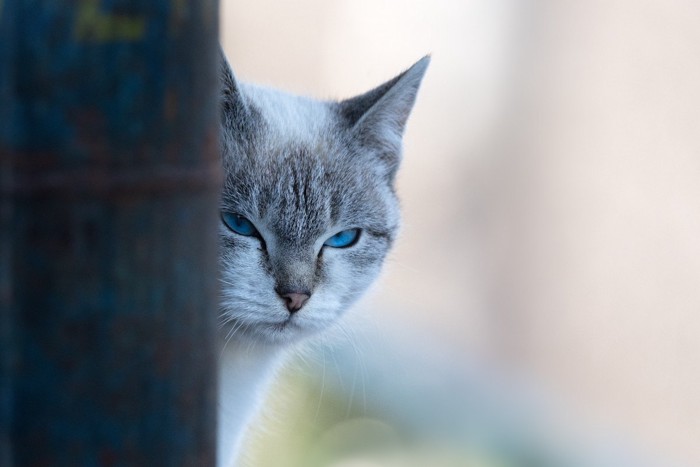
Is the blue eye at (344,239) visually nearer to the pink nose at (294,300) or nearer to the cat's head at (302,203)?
the cat's head at (302,203)

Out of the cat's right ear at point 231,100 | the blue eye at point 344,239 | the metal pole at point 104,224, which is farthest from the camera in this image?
the blue eye at point 344,239

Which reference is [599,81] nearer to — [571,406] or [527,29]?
[527,29]

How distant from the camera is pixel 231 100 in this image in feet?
4.43

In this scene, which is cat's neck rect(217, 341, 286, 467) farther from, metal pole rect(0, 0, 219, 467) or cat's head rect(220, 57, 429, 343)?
metal pole rect(0, 0, 219, 467)

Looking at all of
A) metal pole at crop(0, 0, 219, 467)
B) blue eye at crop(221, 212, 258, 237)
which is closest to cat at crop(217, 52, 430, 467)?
blue eye at crop(221, 212, 258, 237)

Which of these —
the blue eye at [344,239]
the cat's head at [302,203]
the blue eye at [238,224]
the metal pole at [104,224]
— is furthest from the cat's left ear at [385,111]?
the metal pole at [104,224]

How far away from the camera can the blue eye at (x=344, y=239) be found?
1446 millimetres

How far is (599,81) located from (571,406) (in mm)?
1162

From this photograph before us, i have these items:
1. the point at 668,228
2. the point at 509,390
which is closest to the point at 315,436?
the point at 509,390

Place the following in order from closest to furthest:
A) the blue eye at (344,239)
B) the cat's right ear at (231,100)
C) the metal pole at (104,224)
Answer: the metal pole at (104,224) < the cat's right ear at (231,100) < the blue eye at (344,239)

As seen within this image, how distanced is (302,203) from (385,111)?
27 centimetres

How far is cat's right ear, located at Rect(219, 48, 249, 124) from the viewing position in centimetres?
131

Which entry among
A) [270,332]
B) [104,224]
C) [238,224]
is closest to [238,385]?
[270,332]

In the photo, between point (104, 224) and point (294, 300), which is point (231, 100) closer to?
point (294, 300)
